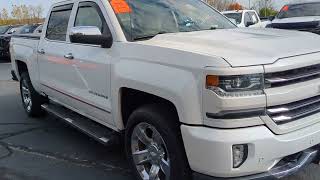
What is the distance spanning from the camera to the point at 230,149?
11.1 feet

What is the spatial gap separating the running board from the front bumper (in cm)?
146

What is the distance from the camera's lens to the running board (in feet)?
16.1

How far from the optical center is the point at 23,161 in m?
5.71

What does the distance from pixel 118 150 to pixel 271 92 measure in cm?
286

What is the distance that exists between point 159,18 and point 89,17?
875mm

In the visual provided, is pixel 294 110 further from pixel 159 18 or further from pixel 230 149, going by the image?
pixel 159 18

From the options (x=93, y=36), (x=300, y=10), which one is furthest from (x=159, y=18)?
(x=300, y=10)

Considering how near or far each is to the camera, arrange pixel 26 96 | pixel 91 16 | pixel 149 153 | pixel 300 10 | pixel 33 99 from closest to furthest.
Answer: pixel 149 153
pixel 91 16
pixel 33 99
pixel 26 96
pixel 300 10

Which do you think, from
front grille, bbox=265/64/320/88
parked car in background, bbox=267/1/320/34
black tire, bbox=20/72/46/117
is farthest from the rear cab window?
parked car in background, bbox=267/1/320/34

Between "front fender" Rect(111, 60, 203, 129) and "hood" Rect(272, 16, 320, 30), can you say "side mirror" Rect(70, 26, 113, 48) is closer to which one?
"front fender" Rect(111, 60, 203, 129)

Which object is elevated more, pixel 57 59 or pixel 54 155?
pixel 57 59

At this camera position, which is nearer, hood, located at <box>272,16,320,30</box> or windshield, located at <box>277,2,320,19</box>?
hood, located at <box>272,16,320,30</box>

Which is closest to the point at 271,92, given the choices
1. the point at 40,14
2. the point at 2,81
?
the point at 2,81

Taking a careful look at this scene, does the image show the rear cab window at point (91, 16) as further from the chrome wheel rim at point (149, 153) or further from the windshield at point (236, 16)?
the windshield at point (236, 16)
